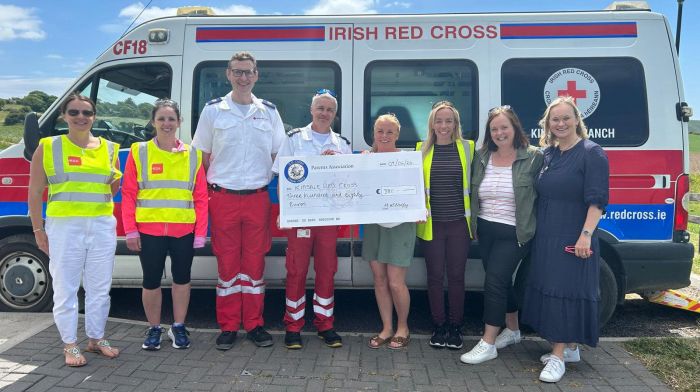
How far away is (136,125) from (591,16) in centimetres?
381

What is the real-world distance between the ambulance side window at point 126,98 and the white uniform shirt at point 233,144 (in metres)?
0.83

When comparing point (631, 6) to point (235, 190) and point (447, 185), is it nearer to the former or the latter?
point (447, 185)

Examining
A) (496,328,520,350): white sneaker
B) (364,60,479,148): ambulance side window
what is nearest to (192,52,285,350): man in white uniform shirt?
(364,60,479,148): ambulance side window

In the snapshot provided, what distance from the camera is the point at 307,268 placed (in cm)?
381

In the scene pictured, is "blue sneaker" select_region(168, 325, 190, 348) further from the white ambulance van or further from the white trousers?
the white ambulance van

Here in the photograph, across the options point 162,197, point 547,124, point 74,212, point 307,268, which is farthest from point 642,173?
point 74,212

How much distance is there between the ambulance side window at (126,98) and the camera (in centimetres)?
426

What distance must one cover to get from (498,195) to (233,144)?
1.88 meters

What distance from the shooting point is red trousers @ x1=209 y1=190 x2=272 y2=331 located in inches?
144

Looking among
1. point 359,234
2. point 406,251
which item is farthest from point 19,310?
point 406,251

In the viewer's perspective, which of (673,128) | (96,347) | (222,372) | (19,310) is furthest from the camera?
(19,310)

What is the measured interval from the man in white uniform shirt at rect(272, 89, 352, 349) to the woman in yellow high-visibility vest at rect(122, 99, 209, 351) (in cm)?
61

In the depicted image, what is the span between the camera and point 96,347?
3.61m

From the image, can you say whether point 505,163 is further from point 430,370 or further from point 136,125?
point 136,125
